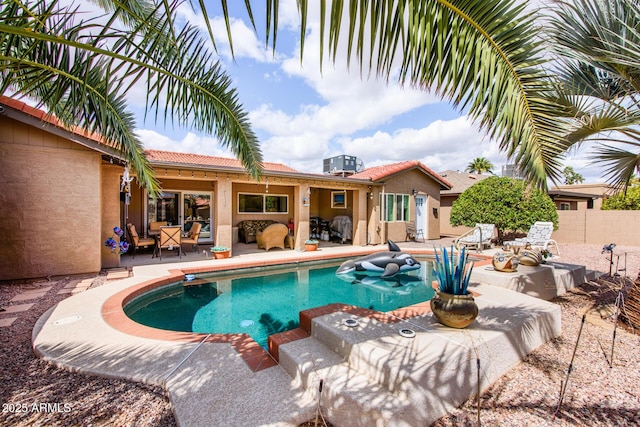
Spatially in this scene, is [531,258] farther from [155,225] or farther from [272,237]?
[155,225]

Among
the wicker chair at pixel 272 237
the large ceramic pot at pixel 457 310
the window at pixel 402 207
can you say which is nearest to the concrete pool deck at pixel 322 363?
the large ceramic pot at pixel 457 310

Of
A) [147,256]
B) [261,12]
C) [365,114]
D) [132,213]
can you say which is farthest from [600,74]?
[132,213]

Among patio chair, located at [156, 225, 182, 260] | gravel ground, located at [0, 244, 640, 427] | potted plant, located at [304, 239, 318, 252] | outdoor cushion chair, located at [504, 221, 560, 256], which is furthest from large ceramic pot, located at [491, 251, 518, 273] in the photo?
patio chair, located at [156, 225, 182, 260]

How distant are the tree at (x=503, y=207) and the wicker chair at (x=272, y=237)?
402 inches

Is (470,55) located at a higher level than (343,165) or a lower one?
lower

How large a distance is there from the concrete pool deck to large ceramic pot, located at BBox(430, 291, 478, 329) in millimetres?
136

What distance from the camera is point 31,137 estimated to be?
7707 millimetres

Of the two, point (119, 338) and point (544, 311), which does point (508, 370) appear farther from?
point (119, 338)

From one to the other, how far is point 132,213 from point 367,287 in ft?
36.7

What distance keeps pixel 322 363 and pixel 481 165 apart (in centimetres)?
4290

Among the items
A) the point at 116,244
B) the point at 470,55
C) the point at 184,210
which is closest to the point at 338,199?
the point at 184,210

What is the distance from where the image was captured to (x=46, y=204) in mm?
7895

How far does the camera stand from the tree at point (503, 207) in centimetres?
1459

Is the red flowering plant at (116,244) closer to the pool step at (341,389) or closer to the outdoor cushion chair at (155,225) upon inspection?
the outdoor cushion chair at (155,225)
